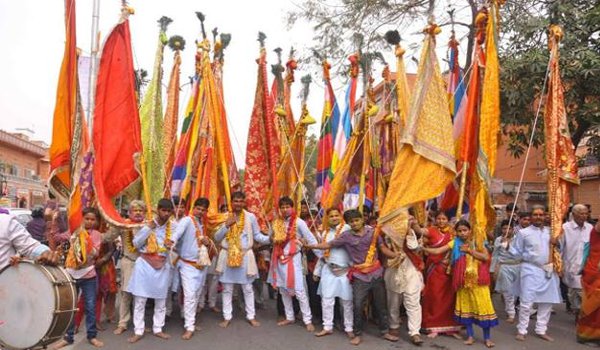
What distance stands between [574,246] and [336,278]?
11.1 feet

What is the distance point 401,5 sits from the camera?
1175 centimetres

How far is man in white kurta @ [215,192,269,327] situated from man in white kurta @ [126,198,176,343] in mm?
727

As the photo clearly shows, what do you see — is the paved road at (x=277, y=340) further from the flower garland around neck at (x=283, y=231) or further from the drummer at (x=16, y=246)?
→ the drummer at (x=16, y=246)

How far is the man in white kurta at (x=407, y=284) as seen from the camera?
19.3 ft

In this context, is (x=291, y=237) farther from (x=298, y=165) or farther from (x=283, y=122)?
(x=283, y=122)

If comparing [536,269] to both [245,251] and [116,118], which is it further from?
[116,118]

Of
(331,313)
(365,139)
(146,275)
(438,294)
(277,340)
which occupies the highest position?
(365,139)

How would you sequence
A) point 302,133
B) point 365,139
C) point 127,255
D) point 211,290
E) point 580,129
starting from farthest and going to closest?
point 580,129
point 302,133
point 211,290
point 365,139
point 127,255

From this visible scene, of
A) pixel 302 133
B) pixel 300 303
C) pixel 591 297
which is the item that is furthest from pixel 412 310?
pixel 302 133

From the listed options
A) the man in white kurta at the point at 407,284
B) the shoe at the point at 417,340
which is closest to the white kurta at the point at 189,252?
the man in white kurta at the point at 407,284

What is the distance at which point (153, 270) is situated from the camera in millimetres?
5871

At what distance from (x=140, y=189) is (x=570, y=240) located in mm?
5953

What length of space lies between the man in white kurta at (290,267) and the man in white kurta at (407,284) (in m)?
Answer: 0.93

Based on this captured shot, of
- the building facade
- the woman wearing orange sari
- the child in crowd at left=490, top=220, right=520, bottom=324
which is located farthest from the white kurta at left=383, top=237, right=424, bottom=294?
the building facade
